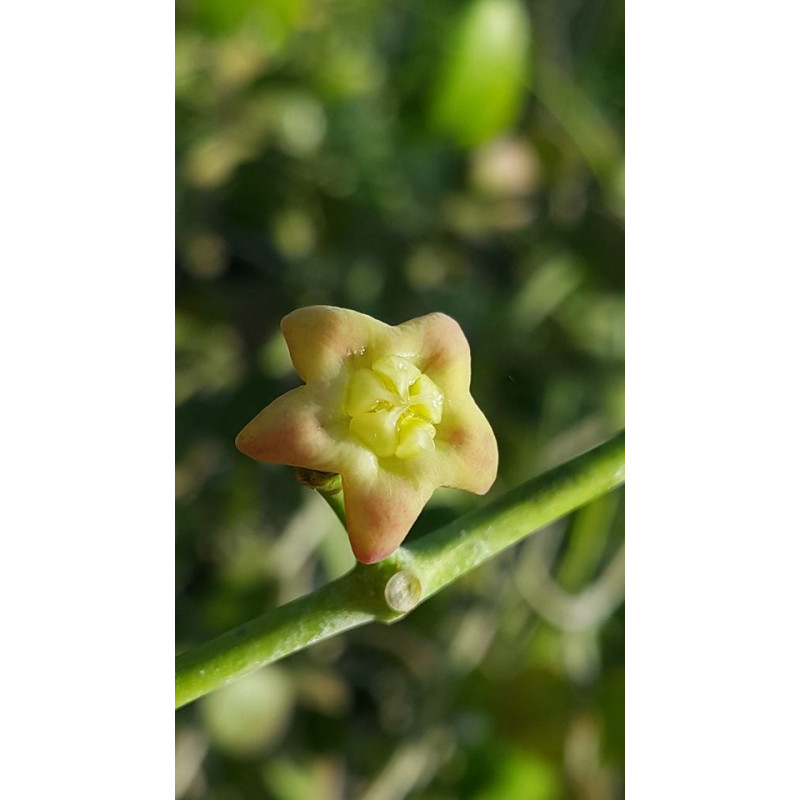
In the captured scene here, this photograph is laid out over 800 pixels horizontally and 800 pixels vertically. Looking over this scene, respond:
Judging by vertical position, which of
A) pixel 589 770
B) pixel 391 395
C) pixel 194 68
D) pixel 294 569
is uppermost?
pixel 194 68

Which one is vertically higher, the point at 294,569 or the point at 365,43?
the point at 365,43

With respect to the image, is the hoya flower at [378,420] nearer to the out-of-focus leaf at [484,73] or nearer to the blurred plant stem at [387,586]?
the blurred plant stem at [387,586]

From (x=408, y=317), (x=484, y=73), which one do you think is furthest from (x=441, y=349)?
(x=484, y=73)

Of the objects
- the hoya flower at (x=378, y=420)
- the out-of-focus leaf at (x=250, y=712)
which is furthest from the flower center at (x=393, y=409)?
the out-of-focus leaf at (x=250, y=712)

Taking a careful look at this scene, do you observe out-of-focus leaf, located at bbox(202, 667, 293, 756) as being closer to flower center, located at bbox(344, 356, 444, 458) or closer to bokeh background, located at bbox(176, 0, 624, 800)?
bokeh background, located at bbox(176, 0, 624, 800)

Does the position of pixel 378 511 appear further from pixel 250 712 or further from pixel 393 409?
pixel 250 712

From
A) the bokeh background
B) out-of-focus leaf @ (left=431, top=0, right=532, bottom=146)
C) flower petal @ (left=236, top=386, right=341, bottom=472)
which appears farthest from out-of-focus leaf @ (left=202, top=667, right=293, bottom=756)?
out-of-focus leaf @ (left=431, top=0, right=532, bottom=146)
